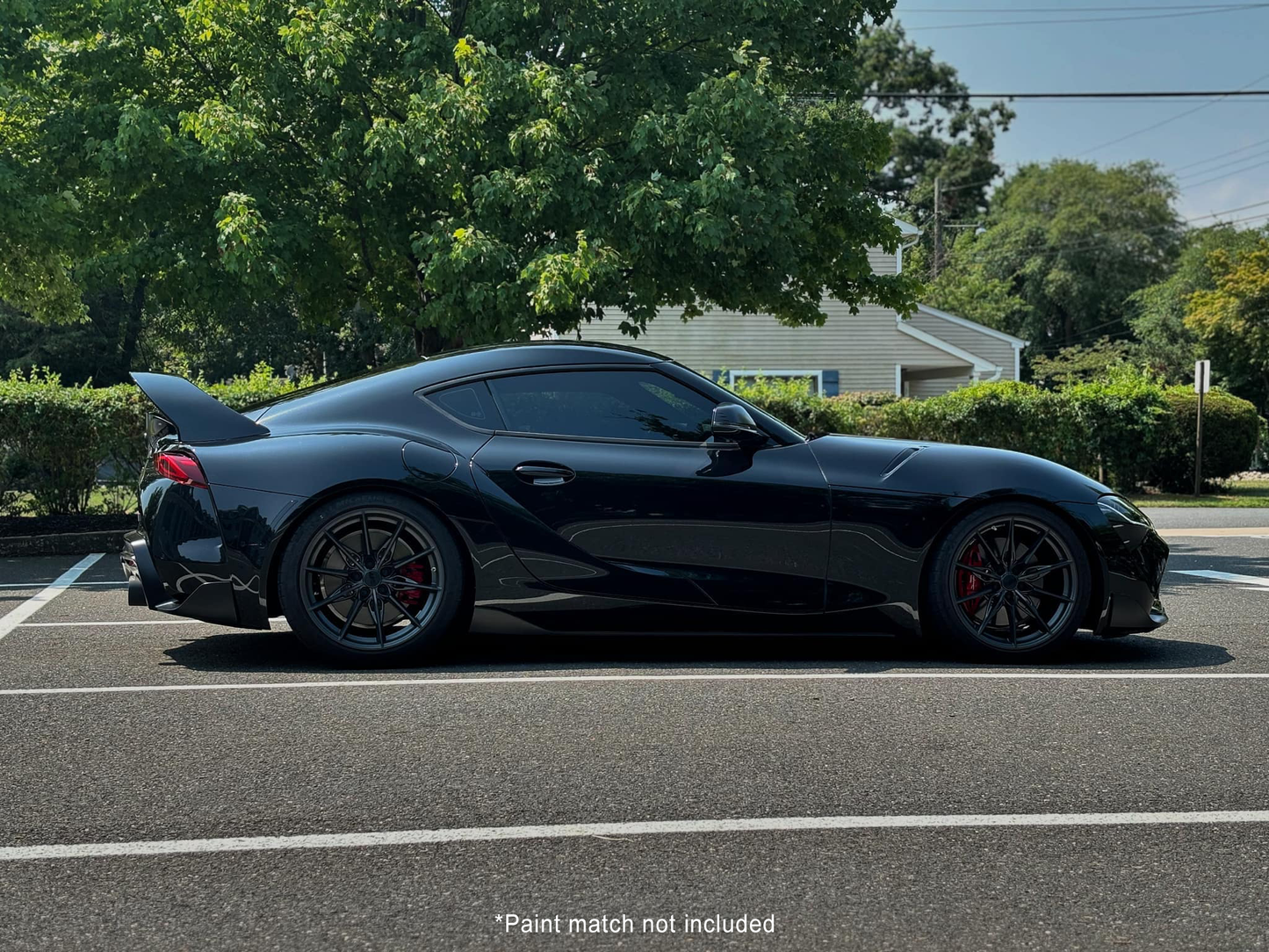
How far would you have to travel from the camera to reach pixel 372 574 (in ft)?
19.5

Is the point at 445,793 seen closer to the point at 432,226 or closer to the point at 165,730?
the point at 165,730

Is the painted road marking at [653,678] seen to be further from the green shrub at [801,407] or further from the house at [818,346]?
the house at [818,346]

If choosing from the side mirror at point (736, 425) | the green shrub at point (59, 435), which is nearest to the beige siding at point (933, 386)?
the green shrub at point (59, 435)

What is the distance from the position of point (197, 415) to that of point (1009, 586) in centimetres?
380

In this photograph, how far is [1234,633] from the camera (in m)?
7.44

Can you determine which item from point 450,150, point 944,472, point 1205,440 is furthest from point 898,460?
point 1205,440

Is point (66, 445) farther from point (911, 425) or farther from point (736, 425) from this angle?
point (911, 425)

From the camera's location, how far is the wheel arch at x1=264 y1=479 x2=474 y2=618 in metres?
5.91

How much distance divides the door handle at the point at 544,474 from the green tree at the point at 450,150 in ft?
19.8

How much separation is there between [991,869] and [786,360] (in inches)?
1129

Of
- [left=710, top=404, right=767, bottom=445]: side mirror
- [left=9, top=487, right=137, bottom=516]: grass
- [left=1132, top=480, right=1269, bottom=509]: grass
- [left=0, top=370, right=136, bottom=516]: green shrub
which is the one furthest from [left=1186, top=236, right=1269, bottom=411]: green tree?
[left=710, top=404, right=767, bottom=445]: side mirror

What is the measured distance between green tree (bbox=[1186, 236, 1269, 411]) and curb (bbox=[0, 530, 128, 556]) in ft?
130

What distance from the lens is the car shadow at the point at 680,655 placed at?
6160 millimetres

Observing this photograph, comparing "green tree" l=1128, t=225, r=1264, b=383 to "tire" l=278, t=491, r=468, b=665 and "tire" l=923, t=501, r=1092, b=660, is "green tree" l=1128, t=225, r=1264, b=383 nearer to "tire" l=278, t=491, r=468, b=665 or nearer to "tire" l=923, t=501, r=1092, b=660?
"tire" l=923, t=501, r=1092, b=660
